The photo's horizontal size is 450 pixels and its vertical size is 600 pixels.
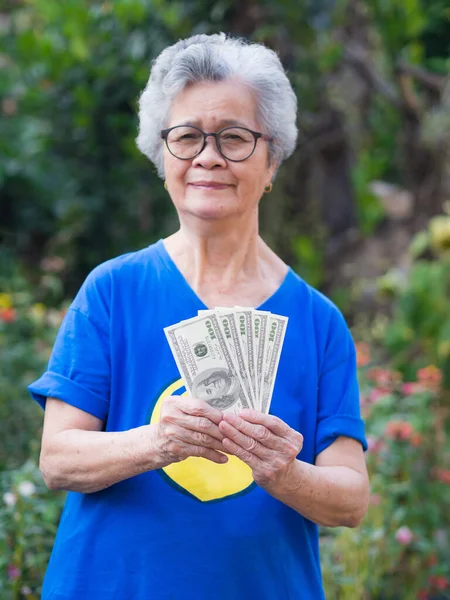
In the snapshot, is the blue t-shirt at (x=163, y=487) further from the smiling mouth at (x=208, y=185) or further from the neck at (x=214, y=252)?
the smiling mouth at (x=208, y=185)

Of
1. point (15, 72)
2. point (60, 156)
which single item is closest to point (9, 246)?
point (60, 156)

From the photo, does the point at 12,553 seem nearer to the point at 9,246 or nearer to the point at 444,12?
the point at 9,246

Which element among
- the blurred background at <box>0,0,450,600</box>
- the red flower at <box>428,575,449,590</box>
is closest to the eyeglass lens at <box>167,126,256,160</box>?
the blurred background at <box>0,0,450,600</box>

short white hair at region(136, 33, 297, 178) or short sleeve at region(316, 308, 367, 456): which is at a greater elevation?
short white hair at region(136, 33, 297, 178)

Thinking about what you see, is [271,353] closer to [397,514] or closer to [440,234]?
[397,514]

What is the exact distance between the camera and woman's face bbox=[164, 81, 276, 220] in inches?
88.3

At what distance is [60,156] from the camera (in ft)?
23.9

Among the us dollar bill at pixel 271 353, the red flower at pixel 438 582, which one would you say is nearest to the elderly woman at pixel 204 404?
the us dollar bill at pixel 271 353

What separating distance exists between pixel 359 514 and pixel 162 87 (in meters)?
1.32

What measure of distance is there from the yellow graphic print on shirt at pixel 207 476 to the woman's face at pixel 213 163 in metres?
0.55

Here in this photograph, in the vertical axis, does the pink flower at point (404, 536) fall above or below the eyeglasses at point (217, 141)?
below

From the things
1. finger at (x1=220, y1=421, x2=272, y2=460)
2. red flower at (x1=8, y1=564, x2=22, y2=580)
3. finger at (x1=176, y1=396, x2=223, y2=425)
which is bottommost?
red flower at (x1=8, y1=564, x2=22, y2=580)

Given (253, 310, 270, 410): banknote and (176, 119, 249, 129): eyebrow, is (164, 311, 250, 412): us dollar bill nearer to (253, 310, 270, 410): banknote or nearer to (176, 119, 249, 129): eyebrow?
(253, 310, 270, 410): banknote

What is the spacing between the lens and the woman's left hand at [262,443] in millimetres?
1919
